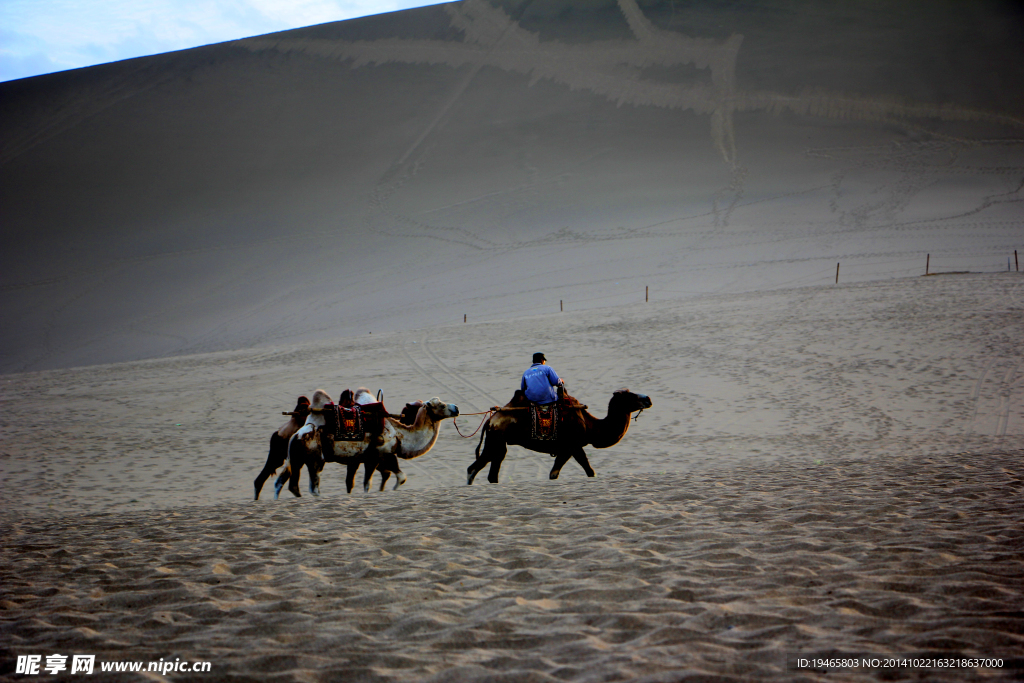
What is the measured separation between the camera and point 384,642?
3.89 meters

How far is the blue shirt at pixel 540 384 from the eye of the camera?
345 inches

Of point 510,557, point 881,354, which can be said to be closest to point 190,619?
point 510,557

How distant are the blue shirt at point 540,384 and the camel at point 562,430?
0.53ft

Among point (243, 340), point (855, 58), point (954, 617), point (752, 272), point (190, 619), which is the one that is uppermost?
point (855, 58)

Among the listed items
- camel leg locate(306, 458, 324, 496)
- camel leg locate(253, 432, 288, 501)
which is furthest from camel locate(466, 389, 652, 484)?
camel leg locate(253, 432, 288, 501)

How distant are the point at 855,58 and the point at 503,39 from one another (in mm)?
26629

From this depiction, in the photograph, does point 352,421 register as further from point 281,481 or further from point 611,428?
point 611,428

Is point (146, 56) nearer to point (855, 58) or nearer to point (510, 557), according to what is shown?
point (855, 58)

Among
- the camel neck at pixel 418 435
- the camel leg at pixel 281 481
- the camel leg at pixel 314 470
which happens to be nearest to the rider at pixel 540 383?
the camel neck at pixel 418 435

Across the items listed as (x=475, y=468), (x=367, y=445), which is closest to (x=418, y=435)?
(x=367, y=445)

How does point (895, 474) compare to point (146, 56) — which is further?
point (146, 56)

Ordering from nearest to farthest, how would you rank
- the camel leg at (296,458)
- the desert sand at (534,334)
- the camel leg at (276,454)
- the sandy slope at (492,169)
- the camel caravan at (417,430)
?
the desert sand at (534,334) → the camel leg at (296,458) → the camel caravan at (417,430) → the camel leg at (276,454) → the sandy slope at (492,169)

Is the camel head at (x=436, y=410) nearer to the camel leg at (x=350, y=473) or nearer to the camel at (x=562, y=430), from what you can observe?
the camel at (x=562, y=430)

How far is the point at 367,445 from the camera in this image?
888 cm
